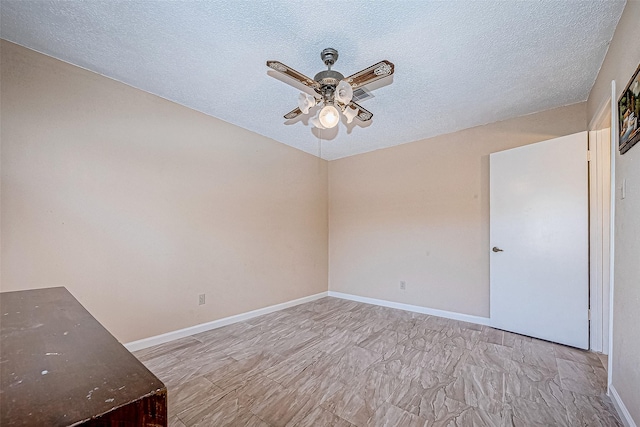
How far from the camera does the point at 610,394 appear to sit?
5.99ft

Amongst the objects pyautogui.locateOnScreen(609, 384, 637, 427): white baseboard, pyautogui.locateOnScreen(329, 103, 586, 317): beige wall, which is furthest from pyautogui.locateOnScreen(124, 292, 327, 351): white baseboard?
pyautogui.locateOnScreen(609, 384, 637, 427): white baseboard

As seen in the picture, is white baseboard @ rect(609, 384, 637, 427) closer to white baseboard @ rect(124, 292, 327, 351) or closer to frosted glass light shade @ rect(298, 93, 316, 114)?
frosted glass light shade @ rect(298, 93, 316, 114)

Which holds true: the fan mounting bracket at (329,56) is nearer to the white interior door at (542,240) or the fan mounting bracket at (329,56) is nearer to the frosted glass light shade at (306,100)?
the frosted glass light shade at (306,100)

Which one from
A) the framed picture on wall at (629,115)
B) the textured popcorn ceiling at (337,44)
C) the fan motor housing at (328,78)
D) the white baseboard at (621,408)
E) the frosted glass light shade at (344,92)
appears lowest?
the white baseboard at (621,408)

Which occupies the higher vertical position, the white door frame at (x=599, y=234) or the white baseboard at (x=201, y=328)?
the white door frame at (x=599, y=234)

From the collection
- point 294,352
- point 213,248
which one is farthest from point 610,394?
point 213,248

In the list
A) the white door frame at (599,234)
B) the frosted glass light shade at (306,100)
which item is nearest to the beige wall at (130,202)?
the frosted glass light shade at (306,100)

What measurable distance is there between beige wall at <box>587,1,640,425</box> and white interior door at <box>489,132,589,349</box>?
93 centimetres

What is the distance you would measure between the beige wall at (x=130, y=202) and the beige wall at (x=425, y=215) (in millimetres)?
1246

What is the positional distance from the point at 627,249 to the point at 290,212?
10.9 feet

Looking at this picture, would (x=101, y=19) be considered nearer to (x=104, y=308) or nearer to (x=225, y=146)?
(x=225, y=146)

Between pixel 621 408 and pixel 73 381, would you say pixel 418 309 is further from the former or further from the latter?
pixel 73 381

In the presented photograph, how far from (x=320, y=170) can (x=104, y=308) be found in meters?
3.36

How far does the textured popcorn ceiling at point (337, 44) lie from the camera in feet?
5.38
